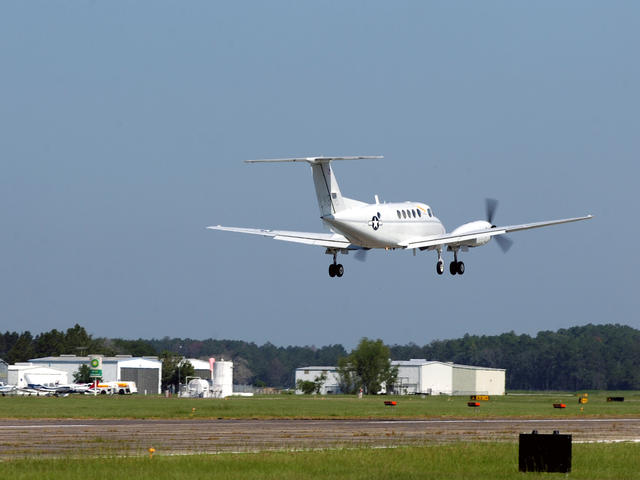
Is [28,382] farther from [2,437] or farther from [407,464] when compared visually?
[407,464]

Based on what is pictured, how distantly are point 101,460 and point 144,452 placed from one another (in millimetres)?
3384

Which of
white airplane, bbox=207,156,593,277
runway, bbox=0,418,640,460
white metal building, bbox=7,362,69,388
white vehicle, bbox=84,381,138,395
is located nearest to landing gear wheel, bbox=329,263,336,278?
white airplane, bbox=207,156,593,277

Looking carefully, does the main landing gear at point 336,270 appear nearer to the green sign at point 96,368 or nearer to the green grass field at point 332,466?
the green grass field at point 332,466

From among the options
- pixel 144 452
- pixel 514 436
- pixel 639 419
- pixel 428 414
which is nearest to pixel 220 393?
pixel 428 414

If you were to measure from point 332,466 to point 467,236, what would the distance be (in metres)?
37.3

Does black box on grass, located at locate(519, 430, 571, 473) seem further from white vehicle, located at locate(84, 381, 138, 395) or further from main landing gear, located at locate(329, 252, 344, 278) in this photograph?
white vehicle, located at locate(84, 381, 138, 395)

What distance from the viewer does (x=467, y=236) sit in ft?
226

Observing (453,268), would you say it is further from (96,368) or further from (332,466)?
(96,368)

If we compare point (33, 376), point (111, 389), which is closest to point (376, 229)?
point (111, 389)

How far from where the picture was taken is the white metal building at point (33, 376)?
615 ft

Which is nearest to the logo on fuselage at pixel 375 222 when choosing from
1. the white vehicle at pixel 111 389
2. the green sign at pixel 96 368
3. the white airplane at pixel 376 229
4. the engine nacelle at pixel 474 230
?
the white airplane at pixel 376 229

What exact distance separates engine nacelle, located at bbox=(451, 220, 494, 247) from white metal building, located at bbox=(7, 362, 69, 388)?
131 metres

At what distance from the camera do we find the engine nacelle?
69.5m

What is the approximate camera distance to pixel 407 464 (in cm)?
3412
